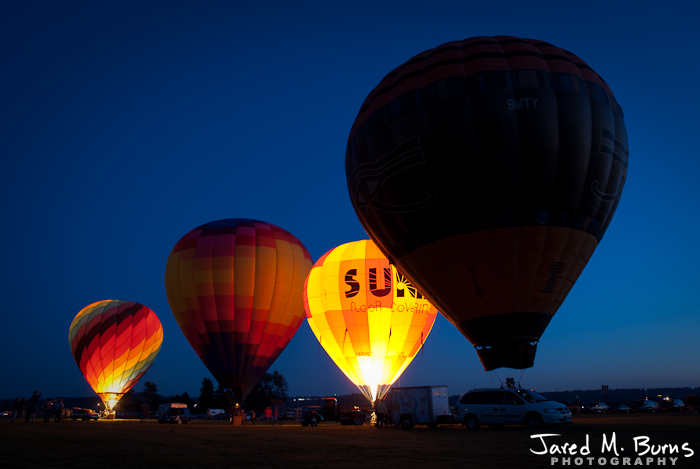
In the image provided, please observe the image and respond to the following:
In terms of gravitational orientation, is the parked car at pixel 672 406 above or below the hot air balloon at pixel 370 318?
below

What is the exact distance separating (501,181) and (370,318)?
42.5ft

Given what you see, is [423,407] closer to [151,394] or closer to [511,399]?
[511,399]

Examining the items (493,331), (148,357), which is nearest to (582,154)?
(493,331)

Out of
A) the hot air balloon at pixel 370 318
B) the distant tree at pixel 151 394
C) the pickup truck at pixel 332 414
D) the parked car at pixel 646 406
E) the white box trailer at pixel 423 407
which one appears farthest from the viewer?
the distant tree at pixel 151 394

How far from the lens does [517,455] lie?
8930 millimetres

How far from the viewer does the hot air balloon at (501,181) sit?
14742 millimetres

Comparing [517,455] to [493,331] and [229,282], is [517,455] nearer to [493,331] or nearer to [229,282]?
[493,331]

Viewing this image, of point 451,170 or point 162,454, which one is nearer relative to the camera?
point 162,454

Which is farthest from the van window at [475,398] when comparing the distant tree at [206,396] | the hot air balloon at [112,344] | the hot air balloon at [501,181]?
the distant tree at [206,396]

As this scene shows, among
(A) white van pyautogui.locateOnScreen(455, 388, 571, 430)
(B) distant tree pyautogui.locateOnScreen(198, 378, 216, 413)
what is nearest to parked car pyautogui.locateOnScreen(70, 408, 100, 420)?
(A) white van pyautogui.locateOnScreen(455, 388, 571, 430)

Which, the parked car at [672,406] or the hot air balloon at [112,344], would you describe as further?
the hot air balloon at [112,344]

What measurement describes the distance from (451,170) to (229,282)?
16.9 meters

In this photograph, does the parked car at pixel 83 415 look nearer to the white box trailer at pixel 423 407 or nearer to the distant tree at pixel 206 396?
the white box trailer at pixel 423 407

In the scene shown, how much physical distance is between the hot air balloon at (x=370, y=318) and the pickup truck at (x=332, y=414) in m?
1.34
